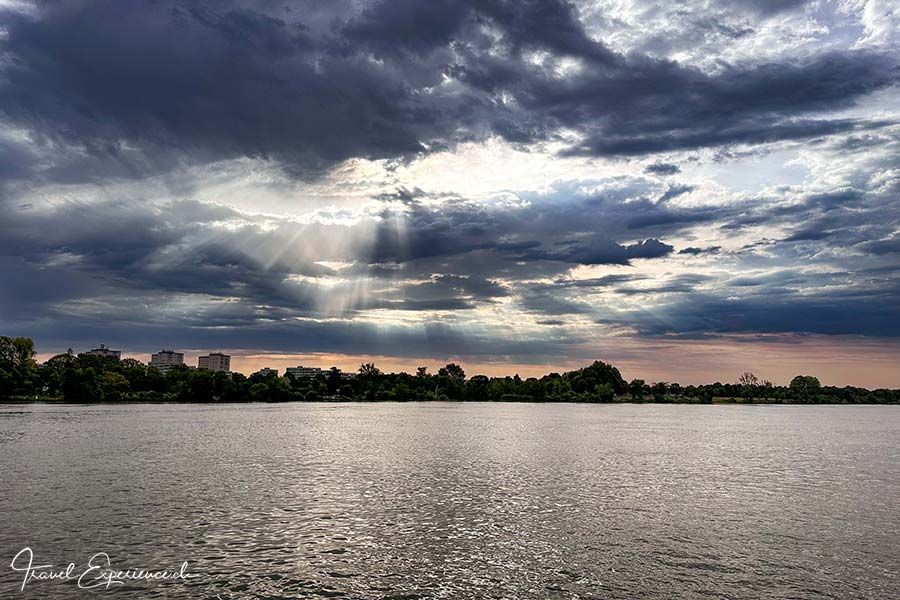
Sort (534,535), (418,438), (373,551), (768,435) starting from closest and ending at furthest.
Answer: (373,551) → (534,535) → (418,438) → (768,435)

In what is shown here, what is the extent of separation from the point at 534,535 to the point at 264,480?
32110 millimetres

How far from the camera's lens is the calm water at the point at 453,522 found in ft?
101

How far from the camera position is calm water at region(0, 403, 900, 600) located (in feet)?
101

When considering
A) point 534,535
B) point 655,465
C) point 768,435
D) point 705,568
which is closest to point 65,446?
point 534,535

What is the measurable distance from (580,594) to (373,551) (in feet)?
42.0

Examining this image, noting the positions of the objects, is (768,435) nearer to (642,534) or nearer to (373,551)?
(642,534)

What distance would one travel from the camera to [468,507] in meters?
49.0

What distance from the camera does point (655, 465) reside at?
78.2 meters

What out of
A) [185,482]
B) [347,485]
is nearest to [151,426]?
[185,482]

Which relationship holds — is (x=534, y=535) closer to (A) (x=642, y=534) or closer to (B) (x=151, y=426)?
(A) (x=642, y=534)

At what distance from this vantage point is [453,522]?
4362cm

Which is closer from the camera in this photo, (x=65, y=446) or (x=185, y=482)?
(x=185, y=482)

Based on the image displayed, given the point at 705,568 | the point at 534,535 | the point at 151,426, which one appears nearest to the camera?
the point at 705,568

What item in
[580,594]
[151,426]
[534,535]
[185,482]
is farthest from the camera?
[151,426]
